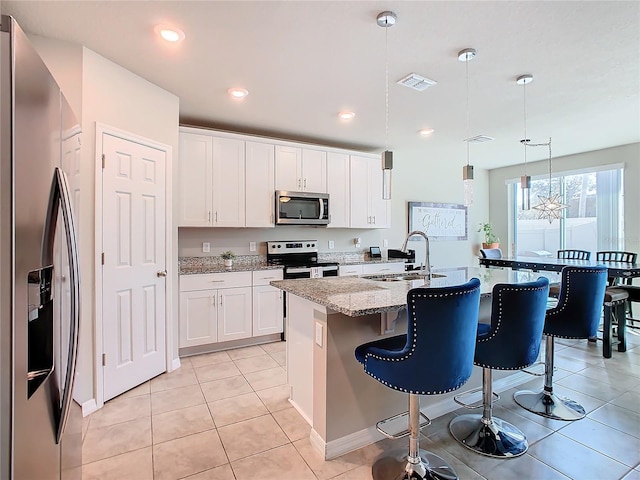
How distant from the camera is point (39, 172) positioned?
3.28 ft

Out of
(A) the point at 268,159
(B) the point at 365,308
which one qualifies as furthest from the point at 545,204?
(B) the point at 365,308

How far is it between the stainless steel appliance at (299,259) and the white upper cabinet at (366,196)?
2.40 feet

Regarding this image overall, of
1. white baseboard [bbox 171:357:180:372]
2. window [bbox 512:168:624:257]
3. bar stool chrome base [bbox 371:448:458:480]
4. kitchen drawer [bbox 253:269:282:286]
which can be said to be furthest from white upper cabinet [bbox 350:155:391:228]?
bar stool chrome base [bbox 371:448:458:480]

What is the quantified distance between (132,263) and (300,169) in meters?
2.30

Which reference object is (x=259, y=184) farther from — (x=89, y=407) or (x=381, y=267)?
(x=89, y=407)

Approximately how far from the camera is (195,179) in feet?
12.1

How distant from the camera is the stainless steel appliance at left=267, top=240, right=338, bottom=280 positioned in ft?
13.3

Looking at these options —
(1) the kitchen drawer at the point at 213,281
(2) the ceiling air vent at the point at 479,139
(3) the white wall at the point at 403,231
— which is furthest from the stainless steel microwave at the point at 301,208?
(2) the ceiling air vent at the point at 479,139

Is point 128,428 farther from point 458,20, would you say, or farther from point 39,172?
point 458,20

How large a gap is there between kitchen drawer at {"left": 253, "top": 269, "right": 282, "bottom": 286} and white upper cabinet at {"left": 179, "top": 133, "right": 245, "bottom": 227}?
2.00 feet

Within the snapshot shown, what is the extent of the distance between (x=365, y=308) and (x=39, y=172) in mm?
1320

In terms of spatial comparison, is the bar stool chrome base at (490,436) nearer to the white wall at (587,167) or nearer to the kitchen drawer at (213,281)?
the kitchen drawer at (213,281)

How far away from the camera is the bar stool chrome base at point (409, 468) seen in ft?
5.66

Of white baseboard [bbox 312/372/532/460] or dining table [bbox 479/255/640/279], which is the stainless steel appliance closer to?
white baseboard [bbox 312/372/532/460]
